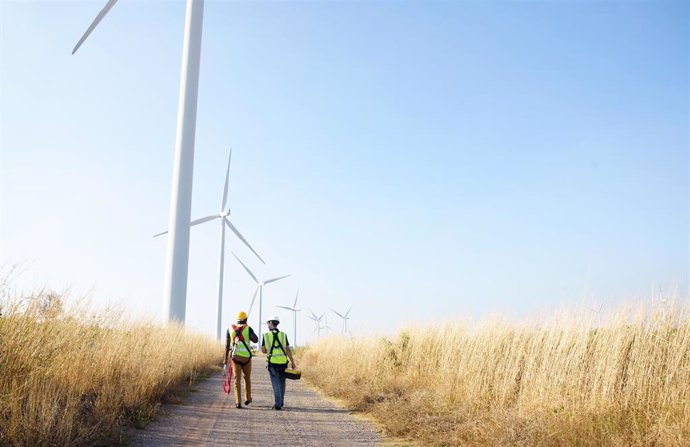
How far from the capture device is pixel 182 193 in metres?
25.3

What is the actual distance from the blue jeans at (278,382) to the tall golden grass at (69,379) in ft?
8.58

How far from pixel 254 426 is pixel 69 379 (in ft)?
10.9

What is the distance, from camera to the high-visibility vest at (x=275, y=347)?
516 inches

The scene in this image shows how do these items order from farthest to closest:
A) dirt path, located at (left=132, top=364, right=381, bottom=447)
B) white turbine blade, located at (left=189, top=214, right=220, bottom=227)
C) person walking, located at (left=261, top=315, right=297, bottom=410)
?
white turbine blade, located at (left=189, top=214, right=220, bottom=227)
person walking, located at (left=261, top=315, right=297, bottom=410)
dirt path, located at (left=132, top=364, right=381, bottom=447)

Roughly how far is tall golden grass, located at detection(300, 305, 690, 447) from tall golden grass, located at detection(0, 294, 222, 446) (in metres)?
4.74

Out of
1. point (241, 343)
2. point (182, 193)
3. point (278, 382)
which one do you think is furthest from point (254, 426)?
point (182, 193)

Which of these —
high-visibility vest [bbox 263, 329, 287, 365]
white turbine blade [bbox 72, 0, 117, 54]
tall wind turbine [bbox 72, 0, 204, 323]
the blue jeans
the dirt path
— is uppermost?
white turbine blade [bbox 72, 0, 117, 54]

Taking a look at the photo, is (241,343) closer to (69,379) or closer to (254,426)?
(254,426)

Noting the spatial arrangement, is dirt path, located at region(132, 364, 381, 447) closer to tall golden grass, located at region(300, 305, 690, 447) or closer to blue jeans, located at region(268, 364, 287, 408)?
blue jeans, located at region(268, 364, 287, 408)

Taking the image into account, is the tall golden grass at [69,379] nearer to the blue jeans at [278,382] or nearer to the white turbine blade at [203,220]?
the blue jeans at [278,382]

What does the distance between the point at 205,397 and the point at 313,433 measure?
20.5 ft

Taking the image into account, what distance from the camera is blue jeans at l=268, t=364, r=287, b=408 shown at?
12.3 metres

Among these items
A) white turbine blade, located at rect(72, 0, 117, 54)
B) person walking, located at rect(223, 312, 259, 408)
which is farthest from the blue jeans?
white turbine blade, located at rect(72, 0, 117, 54)

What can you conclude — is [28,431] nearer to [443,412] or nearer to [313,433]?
[313,433]
